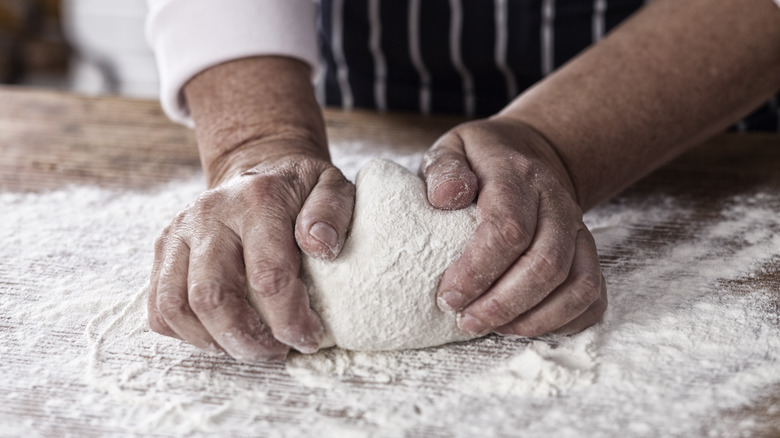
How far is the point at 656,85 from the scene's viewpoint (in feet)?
3.43

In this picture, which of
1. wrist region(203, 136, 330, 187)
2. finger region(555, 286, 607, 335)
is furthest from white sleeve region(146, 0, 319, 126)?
finger region(555, 286, 607, 335)

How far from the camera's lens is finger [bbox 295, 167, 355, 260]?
2.44ft

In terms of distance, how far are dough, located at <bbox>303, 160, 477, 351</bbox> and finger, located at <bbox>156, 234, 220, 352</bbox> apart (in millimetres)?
123

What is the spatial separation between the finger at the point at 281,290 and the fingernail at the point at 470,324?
0.15 m

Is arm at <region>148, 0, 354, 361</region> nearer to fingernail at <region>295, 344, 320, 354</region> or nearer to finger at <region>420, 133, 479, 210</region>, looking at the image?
fingernail at <region>295, 344, 320, 354</region>

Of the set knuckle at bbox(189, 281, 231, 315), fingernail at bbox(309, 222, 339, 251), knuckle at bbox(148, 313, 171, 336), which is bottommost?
knuckle at bbox(148, 313, 171, 336)

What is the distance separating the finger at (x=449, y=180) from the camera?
80 cm

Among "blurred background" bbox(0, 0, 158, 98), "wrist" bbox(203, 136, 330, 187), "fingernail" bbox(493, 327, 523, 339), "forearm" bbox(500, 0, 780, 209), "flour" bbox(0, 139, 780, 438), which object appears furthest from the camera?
"blurred background" bbox(0, 0, 158, 98)

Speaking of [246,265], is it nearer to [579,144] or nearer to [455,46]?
[579,144]

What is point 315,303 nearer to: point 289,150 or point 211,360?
point 211,360

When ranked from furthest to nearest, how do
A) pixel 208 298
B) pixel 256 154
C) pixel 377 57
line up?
pixel 377 57, pixel 256 154, pixel 208 298

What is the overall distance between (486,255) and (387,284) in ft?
0.37

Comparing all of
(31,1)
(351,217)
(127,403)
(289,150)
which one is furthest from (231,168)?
(31,1)

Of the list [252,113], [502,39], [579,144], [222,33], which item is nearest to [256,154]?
[252,113]
